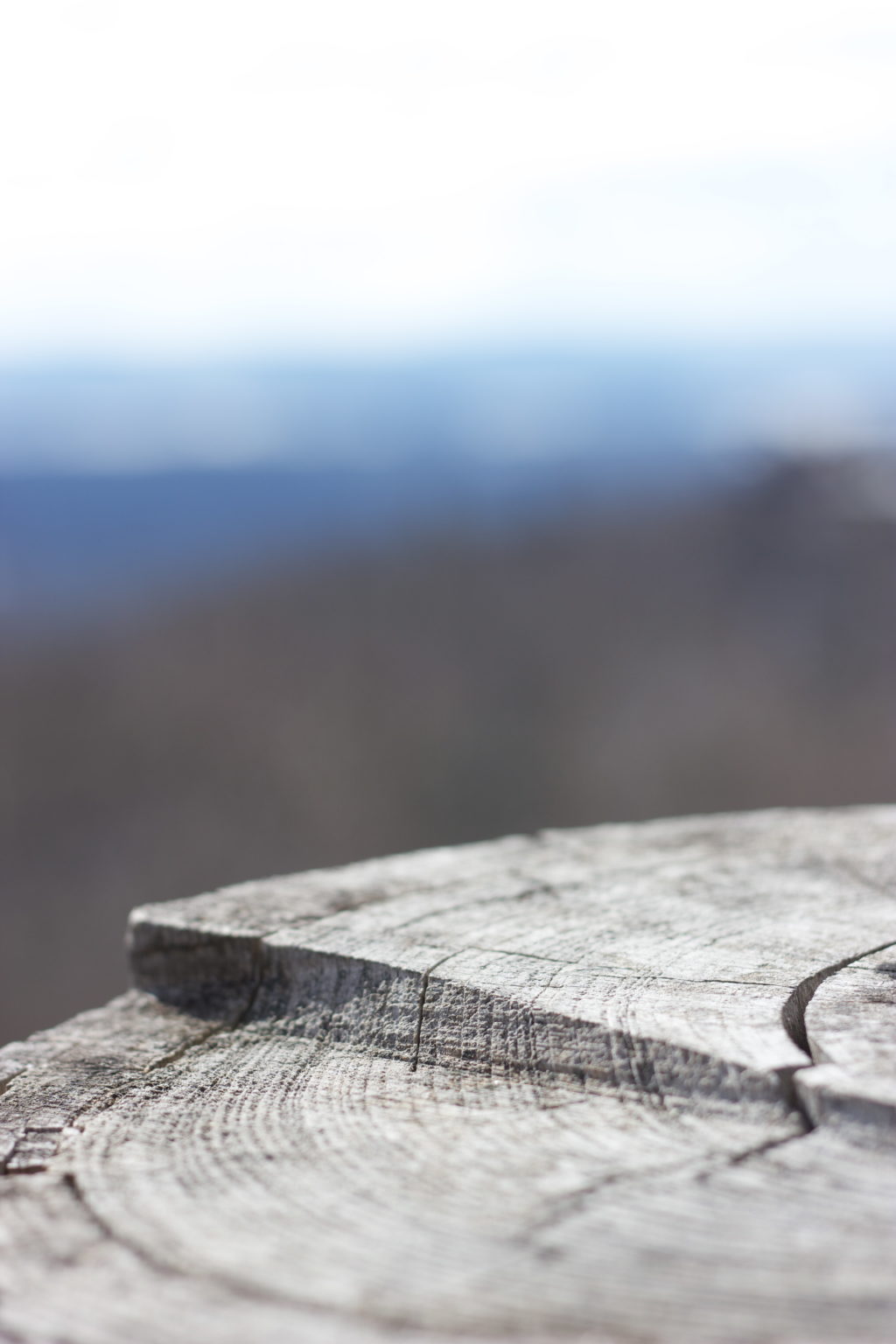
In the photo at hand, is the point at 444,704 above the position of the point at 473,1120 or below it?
below

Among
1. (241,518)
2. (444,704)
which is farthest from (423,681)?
(241,518)

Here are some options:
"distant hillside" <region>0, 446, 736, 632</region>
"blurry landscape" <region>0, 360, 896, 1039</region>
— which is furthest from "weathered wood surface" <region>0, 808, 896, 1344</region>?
"distant hillside" <region>0, 446, 736, 632</region>

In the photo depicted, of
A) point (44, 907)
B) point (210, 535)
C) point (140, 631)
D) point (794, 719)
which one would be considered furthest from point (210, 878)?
point (210, 535)

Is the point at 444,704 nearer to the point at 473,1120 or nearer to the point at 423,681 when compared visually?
the point at 423,681

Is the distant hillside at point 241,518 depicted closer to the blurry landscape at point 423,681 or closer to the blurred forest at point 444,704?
the blurry landscape at point 423,681

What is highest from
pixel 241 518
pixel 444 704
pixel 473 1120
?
pixel 241 518

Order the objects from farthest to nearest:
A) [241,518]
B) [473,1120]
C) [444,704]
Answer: [241,518]
[444,704]
[473,1120]

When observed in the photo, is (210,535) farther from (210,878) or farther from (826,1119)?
(826,1119)
